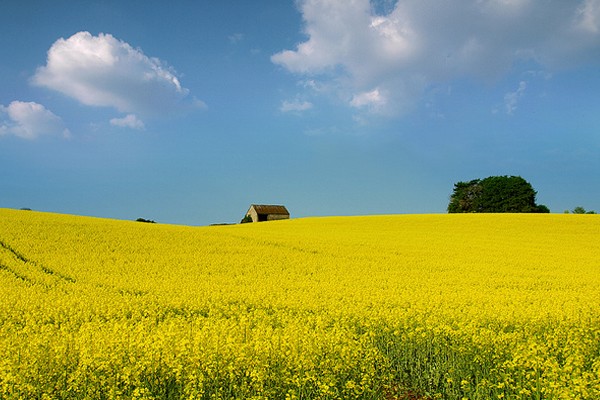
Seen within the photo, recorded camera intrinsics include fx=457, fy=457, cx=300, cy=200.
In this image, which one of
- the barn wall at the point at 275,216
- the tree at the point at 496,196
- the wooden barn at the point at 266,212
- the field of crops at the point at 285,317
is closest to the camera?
the field of crops at the point at 285,317

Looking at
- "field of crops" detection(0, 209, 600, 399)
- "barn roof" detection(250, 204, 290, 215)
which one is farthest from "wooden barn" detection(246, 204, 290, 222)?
"field of crops" detection(0, 209, 600, 399)

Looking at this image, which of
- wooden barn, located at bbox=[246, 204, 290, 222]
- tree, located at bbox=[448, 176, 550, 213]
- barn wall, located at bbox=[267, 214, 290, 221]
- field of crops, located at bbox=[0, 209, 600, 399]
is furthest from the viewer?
barn wall, located at bbox=[267, 214, 290, 221]

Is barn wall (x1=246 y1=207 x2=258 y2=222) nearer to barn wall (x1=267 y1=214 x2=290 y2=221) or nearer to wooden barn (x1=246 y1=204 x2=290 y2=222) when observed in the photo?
wooden barn (x1=246 y1=204 x2=290 y2=222)

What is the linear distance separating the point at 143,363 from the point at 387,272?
41.8ft

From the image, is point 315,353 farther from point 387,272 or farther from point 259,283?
point 387,272

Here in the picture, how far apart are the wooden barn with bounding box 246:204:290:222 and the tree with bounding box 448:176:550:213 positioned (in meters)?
29.3

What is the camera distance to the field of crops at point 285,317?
633cm

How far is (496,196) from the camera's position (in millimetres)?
74062

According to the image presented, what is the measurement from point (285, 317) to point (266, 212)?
212 ft

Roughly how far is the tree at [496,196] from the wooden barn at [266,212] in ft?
96.1

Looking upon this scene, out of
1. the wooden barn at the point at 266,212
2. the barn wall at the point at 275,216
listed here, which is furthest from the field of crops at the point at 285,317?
the barn wall at the point at 275,216

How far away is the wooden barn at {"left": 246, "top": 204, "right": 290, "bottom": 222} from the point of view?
73956mm

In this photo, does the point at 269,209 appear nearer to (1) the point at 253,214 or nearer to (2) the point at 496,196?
(1) the point at 253,214

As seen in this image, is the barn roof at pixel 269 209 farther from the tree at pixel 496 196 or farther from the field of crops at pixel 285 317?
the field of crops at pixel 285 317
